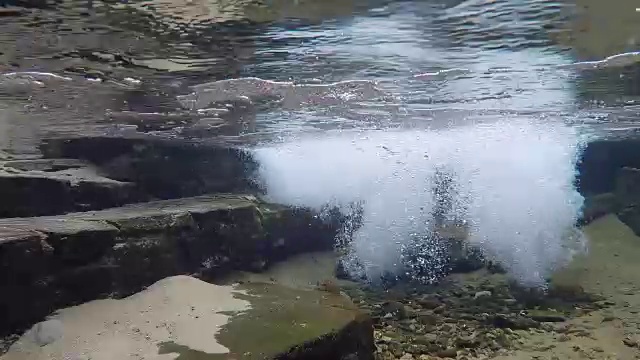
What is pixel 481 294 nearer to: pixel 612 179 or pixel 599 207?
pixel 599 207

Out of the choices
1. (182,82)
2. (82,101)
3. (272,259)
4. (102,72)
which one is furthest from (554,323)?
(82,101)

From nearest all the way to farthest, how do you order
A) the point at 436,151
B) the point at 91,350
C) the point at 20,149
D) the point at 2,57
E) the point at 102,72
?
the point at 91,350
the point at 2,57
the point at 102,72
the point at 20,149
the point at 436,151

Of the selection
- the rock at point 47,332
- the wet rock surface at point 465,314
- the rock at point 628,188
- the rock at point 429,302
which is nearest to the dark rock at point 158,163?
the wet rock surface at point 465,314

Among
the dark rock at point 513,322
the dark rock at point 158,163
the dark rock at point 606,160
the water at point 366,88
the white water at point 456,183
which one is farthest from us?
the dark rock at point 606,160

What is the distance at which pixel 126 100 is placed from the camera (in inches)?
428

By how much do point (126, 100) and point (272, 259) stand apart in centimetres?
545

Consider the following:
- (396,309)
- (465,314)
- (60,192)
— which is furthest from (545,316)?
(60,192)

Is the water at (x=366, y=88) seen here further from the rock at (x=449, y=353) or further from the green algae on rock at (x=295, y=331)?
the rock at (x=449, y=353)

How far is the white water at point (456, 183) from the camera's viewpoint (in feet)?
48.9

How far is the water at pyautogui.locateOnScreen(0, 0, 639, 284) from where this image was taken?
21.6ft

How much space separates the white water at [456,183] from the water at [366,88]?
12 centimetres

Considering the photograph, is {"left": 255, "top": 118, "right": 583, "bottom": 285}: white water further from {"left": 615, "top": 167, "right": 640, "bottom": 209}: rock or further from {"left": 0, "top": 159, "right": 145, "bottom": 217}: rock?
{"left": 0, "top": 159, "right": 145, "bottom": 217}: rock

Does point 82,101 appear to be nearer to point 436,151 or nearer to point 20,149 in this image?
point 20,149

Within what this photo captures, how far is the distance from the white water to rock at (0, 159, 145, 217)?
5161 millimetres
